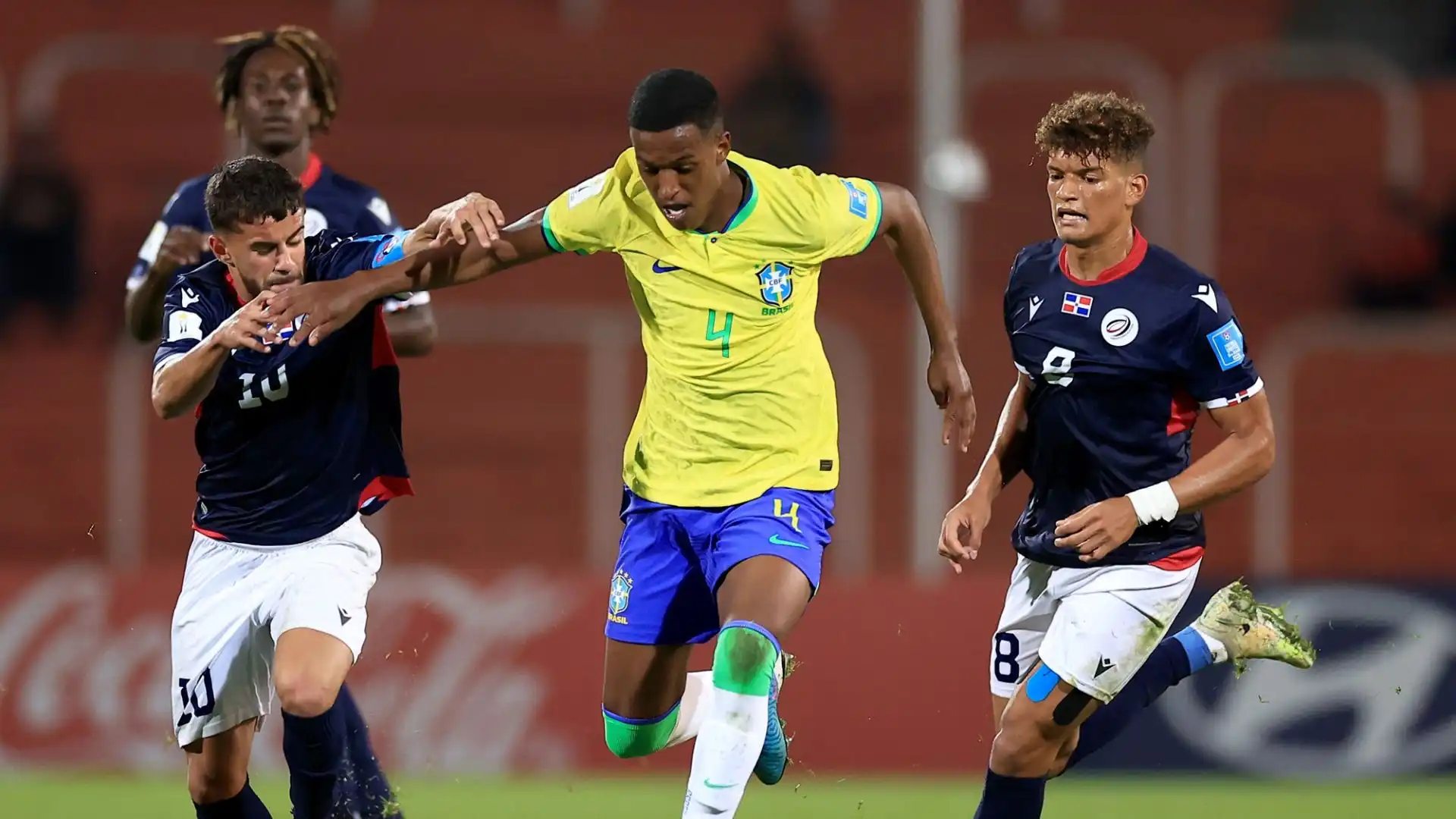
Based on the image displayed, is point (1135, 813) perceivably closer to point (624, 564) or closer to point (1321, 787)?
point (1321, 787)

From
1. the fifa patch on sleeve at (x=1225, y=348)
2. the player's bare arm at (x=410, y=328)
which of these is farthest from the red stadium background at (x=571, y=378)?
the fifa patch on sleeve at (x=1225, y=348)

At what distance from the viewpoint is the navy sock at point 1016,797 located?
222 inches

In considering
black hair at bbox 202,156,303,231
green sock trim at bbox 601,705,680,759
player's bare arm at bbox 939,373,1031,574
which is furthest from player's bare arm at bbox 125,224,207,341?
player's bare arm at bbox 939,373,1031,574

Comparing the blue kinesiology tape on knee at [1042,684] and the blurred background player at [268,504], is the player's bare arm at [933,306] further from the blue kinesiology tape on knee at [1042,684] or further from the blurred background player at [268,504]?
the blurred background player at [268,504]

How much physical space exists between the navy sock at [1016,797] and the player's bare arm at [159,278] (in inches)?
110

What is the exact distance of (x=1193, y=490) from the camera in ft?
18.0

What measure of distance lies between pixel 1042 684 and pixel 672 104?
5.99ft

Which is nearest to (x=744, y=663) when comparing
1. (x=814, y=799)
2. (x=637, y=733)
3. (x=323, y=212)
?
(x=637, y=733)

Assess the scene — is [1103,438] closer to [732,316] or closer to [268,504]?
[732,316]

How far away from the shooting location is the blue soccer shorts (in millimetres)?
5570

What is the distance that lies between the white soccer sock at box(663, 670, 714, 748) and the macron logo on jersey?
157cm

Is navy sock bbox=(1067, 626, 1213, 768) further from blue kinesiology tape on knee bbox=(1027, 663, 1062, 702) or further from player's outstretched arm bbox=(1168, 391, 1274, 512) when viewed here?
player's outstretched arm bbox=(1168, 391, 1274, 512)

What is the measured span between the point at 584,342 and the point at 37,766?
413 cm

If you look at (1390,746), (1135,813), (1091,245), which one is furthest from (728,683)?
(1390,746)
